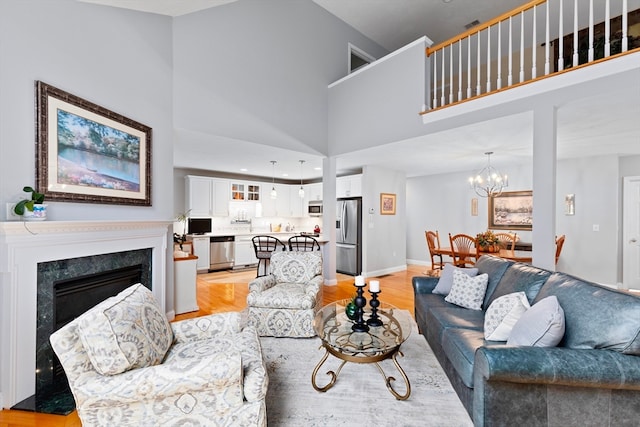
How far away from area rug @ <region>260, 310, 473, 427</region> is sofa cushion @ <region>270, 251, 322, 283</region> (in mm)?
989

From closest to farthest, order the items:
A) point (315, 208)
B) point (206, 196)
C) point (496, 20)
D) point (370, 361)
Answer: point (370, 361), point (496, 20), point (206, 196), point (315, 208)

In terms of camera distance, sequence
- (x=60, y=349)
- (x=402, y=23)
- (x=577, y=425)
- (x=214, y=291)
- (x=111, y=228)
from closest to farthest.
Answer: (x=60, y=349)
(x=577, y=425)
(x=111, y=228)
(x=214, y=291)
(x=402, y=23)

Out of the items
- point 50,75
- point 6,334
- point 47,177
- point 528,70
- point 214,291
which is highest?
point 528,70

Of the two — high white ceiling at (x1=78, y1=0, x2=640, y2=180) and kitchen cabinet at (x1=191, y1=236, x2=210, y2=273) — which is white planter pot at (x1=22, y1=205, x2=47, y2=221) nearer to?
high white ceiling at (x1=78, y1=0, x2=640, y2=180)

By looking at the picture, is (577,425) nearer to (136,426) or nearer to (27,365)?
(136,426)

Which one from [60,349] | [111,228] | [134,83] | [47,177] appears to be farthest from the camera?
[134,83]

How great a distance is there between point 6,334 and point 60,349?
3.65 feet

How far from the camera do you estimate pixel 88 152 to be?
2.60m

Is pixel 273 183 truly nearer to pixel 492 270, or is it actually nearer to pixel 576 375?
pixel 492 270

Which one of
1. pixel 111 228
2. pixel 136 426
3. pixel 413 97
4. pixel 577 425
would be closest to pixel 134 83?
pixel 111 228

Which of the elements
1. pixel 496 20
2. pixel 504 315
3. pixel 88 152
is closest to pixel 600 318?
pixel 504 315

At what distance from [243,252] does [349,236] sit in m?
2.65

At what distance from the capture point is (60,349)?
1.30 meters

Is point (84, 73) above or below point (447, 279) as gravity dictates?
above
